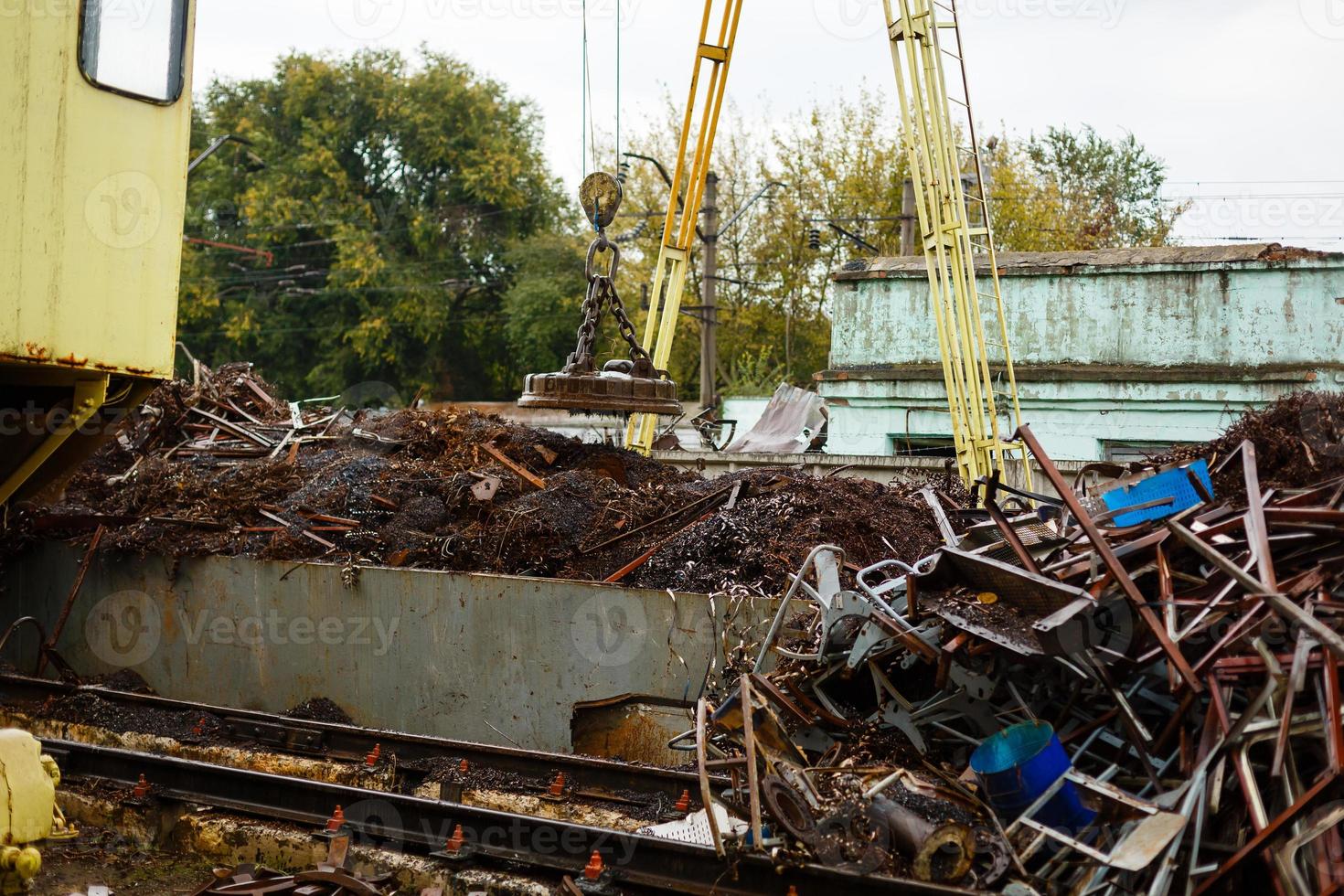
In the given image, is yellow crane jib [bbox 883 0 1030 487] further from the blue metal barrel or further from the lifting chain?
the blue metal barrel

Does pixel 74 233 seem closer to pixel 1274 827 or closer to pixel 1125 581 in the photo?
pixel 1125 581

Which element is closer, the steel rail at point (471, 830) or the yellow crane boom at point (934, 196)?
the steel rail at point (471, 830)

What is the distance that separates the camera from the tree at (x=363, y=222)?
128 feet

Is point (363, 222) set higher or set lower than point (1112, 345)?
higher

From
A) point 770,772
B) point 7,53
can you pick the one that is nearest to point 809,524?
point 770,772

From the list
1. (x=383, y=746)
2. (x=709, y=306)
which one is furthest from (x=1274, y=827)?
(x=709, y=306)

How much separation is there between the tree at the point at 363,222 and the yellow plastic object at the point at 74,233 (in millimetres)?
34435

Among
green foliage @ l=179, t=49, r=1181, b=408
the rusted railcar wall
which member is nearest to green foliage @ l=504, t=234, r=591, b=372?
green foliage @ l=179, t=49, r=1181, b=408

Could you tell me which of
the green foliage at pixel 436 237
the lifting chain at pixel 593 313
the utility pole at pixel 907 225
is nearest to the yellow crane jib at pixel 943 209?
the lifting chain at pixel 593 313

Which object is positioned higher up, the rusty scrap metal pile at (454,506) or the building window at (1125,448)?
the building window at (1125,448)

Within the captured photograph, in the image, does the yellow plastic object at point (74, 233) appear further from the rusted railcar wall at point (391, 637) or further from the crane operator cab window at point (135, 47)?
the rusted railcar wall at point (391, 637)

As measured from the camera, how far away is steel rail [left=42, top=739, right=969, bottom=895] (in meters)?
4.90

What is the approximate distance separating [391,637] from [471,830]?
10.5ft

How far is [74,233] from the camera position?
15.0 ft
